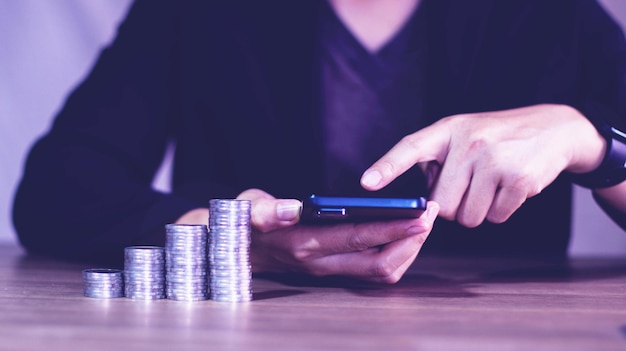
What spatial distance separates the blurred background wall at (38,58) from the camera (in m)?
2.90

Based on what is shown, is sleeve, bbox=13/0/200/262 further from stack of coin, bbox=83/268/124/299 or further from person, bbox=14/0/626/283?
stack of coin, bbox=83/268/124/299

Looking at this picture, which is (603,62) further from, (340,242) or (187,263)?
(187,263)

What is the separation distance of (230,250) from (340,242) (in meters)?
0.27

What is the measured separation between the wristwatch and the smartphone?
0.70 metres

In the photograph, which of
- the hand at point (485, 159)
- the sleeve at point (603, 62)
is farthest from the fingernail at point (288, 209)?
the sleeve at point (603, 62)

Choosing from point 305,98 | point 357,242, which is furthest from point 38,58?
point 357,242

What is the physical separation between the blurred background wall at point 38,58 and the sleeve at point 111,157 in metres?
0.70

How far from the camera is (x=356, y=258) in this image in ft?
4.58

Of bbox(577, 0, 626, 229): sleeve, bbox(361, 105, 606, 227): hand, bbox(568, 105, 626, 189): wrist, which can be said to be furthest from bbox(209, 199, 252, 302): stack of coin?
bbox(577, 0, 626, 229): sleeve

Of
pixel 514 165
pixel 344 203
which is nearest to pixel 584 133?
pixel 514 165

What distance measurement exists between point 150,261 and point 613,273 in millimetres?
1063

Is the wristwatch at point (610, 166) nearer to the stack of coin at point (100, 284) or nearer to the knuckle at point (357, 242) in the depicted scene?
the knuckle at point (357, 242)

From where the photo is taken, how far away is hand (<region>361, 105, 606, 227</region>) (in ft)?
4.83

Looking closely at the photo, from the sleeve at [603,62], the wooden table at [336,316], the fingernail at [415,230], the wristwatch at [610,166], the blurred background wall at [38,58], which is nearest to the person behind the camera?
the wooden table at [336,316]
